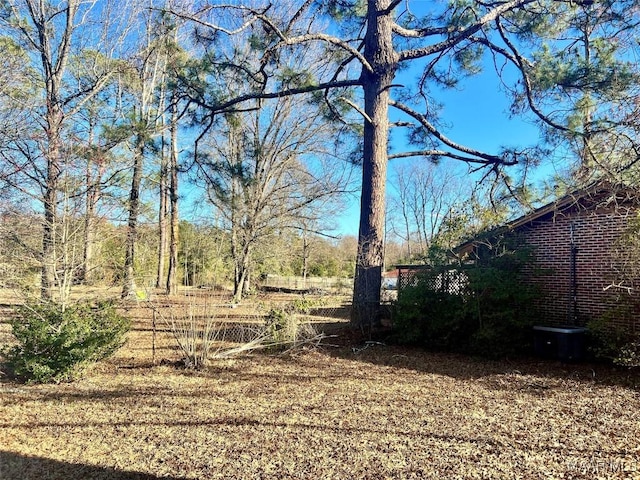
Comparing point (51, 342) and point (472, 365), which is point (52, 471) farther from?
point (472, 365)

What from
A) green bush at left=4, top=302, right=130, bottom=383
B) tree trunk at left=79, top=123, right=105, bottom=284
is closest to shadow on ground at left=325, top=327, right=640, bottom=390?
green bush at left=4, top=302, right=130, bottom=383

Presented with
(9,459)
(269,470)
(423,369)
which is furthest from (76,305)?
(423,369)

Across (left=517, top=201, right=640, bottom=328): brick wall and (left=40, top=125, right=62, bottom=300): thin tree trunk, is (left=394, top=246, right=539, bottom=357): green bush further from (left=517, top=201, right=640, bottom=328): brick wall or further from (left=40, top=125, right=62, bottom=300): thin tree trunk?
(left=40, top=125, right=62, bottom=300): thin tree trunk

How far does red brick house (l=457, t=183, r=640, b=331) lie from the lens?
7.00 m

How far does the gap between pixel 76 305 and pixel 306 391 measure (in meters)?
3.20

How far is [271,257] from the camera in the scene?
18.4 meters

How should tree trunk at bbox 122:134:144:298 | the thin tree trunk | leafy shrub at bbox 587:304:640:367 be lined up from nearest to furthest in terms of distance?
the thin tree trunk < leafy shrub at bbox 587:304:640:367 < tree trunk at bbox 122:134:144:298

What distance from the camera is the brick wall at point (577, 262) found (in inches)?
289

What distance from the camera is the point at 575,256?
7883 millimetres

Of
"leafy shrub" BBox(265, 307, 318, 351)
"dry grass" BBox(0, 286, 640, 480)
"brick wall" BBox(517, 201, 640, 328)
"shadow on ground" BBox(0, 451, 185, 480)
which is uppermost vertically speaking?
"brick wall" BBox(517, 201, 640, 328)

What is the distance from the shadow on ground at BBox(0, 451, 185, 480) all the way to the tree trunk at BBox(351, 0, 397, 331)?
21.0 ft

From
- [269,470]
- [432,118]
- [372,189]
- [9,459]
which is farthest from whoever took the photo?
[432,118]

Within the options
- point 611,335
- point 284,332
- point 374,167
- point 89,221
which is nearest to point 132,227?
point 89,221

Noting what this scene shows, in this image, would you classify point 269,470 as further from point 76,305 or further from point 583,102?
point 583,102
